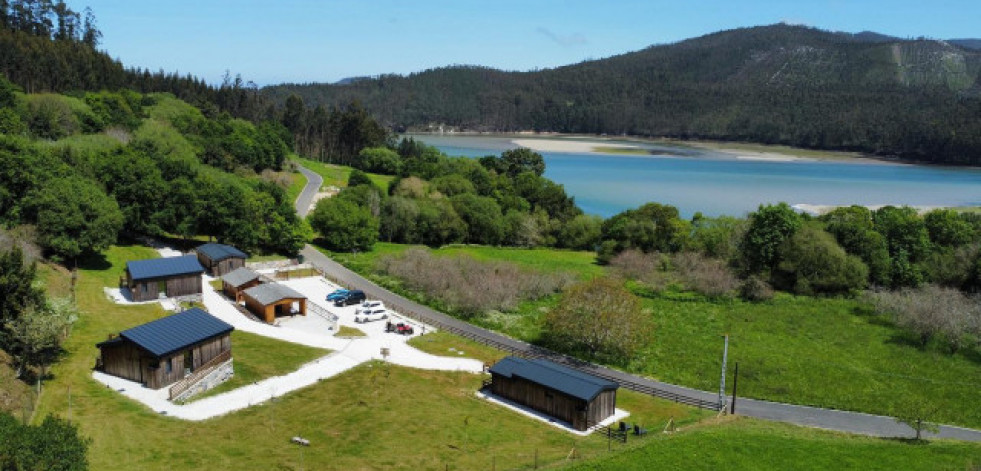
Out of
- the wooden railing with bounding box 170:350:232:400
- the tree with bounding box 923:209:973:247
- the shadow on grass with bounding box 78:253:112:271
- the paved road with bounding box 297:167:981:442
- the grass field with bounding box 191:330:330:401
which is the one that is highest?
the tree with bounding box 923:209:973:247

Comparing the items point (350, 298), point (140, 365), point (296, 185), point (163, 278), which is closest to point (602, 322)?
point (350, 298)

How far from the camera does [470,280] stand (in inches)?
1879

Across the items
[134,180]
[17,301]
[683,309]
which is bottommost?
[683,309]

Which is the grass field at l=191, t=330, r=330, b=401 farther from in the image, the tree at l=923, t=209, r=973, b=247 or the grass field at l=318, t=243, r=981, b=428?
the tree at l=923, t=209, r=973, b=247

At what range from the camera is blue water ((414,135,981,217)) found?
102812mm

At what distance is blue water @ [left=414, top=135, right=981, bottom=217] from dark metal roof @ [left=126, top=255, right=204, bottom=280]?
61212mm

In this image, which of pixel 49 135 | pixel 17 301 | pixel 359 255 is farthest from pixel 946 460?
pixel 49 135

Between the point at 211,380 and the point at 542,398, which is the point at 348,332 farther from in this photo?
the point at 542,398

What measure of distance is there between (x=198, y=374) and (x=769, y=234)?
47.3 meters

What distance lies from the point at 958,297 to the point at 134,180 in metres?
63.3

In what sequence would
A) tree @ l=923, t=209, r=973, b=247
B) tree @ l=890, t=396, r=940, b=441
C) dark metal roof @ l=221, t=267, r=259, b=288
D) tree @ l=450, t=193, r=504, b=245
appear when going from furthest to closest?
tree @ l=450, t=193, r=504, b=245
tree @ l=923, t=209, r=973, b=247
dark metal roof @ l=221, t=267, r=259, b=288
tree @ l=890, t=396, r=940, b=441

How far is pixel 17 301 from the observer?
89.2 ft

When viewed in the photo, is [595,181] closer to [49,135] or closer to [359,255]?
[359,255]

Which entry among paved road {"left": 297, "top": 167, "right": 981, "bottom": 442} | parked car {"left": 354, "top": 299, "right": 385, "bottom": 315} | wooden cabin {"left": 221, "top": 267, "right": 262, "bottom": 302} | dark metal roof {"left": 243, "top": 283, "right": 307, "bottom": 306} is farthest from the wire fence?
wooden cabin {"left": 221, "top": 267, "right": 262, "bottom": 302}
